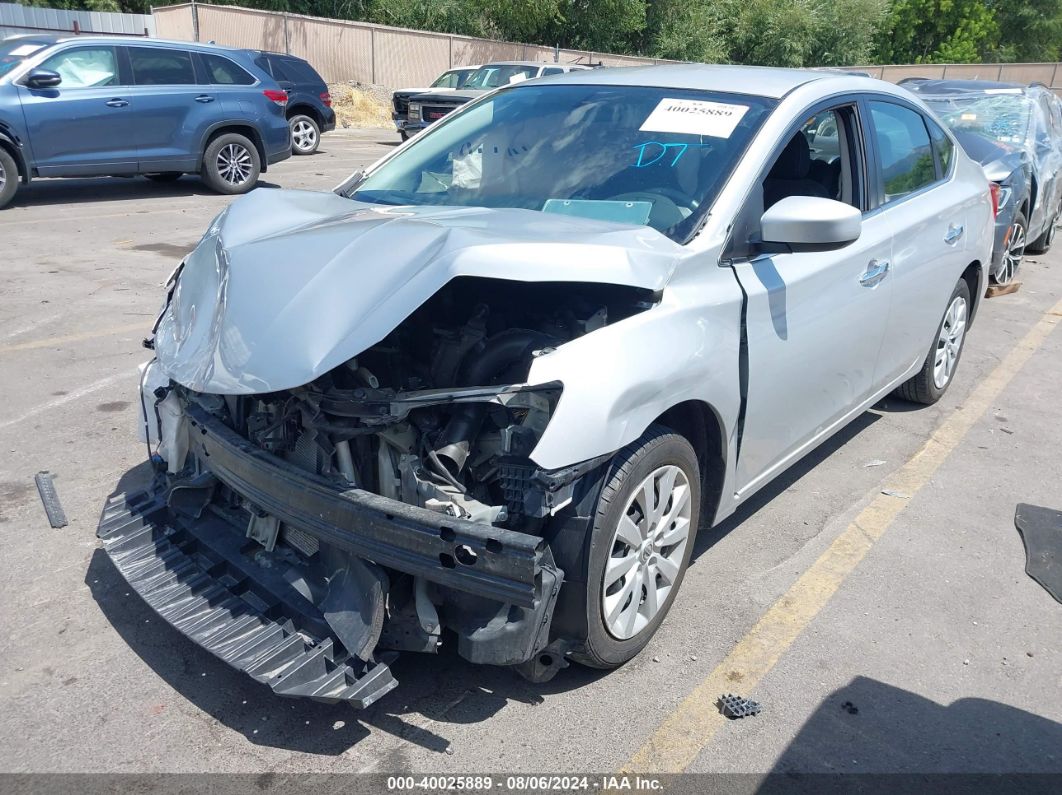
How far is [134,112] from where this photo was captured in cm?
1103

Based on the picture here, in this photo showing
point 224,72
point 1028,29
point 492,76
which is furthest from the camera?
point 1028,29

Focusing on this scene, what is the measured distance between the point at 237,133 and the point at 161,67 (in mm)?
1224

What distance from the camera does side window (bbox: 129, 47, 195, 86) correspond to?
11.1m

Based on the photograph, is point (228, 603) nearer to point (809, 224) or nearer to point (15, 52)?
point (809, 224)

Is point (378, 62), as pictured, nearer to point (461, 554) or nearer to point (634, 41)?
point (634, 41)

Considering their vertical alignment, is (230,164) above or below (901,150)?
below

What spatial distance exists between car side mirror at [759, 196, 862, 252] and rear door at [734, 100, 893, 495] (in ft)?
0.44

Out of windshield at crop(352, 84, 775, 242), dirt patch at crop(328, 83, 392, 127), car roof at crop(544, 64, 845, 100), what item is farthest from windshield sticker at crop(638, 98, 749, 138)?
dirt patch at crop(328, 83, 392, 127)

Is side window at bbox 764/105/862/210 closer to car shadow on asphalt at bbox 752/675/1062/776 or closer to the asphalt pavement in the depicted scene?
the asphalt pavement

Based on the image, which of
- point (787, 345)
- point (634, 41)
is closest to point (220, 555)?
point (787, 345)

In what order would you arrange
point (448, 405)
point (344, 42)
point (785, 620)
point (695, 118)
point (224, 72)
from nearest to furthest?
point (448, 405) < point (785, 620) < point (695, 118) < point (224, 72) < point (344, 42)

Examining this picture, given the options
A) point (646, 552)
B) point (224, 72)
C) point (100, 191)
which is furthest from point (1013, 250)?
point (100, 191)

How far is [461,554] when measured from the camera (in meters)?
2.53

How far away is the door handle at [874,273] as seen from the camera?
412cm
